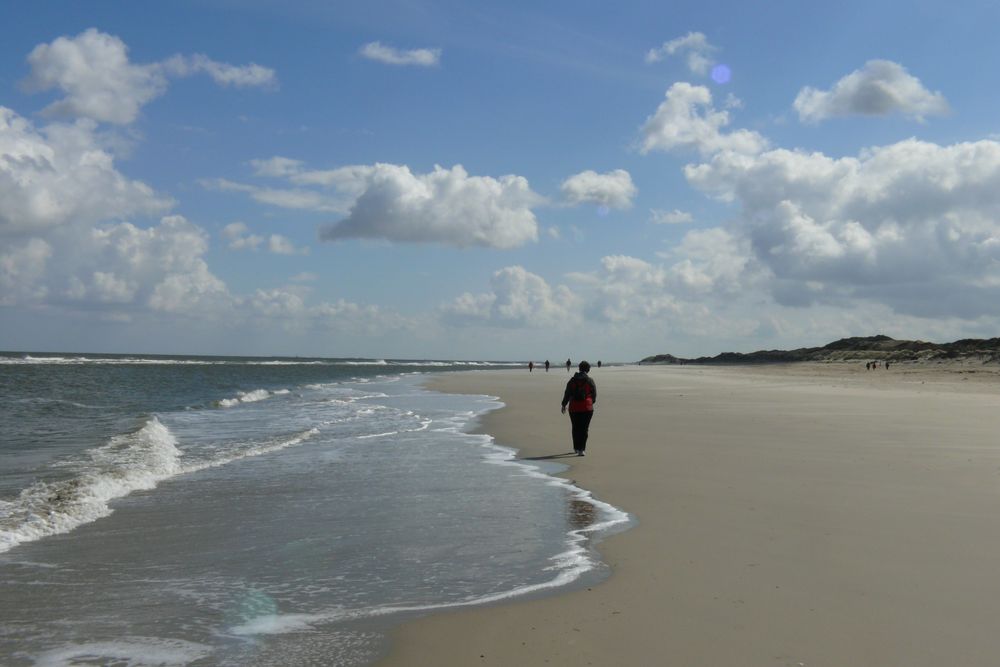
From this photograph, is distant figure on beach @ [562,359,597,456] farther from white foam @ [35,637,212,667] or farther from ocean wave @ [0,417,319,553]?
white foam @ [35,637,212,667]

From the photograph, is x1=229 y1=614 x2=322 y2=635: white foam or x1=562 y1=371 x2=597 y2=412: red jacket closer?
x1=229 y1=614 x2=322 y2=635: white foam

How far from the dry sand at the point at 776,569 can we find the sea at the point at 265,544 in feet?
1.69

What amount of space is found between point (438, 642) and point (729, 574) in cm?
264

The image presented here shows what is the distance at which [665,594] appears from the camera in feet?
18.2

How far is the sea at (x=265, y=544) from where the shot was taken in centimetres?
497

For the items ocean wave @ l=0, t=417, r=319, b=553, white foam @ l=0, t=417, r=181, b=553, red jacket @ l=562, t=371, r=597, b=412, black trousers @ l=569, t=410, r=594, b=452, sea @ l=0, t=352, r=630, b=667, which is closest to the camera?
sea @ l=0, t=352, r=630, b=667

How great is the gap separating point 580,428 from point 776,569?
26.6 ft

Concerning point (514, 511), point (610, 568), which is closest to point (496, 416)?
point (514, 511)

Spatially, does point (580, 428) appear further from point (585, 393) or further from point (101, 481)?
point (101, 481)

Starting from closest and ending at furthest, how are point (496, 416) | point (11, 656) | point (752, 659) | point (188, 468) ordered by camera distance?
1. point (752, 659)
2. point (11, 656)
3. point (188, 468)
4. point (496, 416)

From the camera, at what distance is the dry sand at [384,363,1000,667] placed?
4.53 metres

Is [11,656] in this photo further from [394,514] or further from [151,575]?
[394,514]

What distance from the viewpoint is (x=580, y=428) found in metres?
14.2

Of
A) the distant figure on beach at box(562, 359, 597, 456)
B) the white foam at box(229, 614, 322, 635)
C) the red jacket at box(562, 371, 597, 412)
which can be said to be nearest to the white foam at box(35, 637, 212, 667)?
the white foam at box(229, 614, 322, 635)
